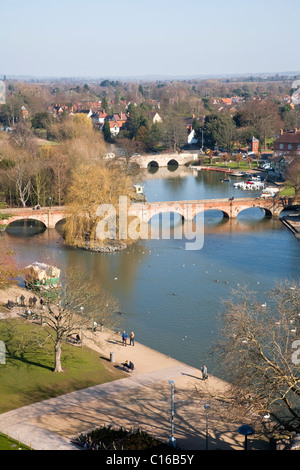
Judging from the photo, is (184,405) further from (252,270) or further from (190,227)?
(190,227)

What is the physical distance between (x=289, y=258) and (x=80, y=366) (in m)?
17.9

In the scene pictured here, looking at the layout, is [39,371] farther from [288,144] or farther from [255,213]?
[288,144]

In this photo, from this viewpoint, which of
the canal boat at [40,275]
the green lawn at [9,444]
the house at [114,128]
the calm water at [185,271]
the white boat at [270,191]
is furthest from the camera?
the house at [114,128]

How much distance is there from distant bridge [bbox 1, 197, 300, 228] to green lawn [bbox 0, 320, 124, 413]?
1737 cm

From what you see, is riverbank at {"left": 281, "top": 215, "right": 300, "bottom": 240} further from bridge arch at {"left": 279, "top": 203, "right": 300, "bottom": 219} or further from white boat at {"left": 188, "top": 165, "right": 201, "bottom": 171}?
white boat at {"left": 188, "top": 165, "right": 201, "bottom": 171}

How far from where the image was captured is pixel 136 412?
58.7 ft

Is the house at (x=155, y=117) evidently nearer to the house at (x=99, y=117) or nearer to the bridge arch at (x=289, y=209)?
the house at (x=99, y=117)

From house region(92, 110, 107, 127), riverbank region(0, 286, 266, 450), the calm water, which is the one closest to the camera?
riverbank region(0, 286, 266, 450)

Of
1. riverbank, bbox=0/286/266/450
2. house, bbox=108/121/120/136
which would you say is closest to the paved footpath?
riverbank, bbox=0/286/266/450

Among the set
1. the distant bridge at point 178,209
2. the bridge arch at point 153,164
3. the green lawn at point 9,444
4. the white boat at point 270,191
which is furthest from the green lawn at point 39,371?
the bridge arch at point 153,164

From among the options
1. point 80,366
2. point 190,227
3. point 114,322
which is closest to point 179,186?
point 190,227

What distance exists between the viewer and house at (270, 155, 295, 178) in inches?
2408

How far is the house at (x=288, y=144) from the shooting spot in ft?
224

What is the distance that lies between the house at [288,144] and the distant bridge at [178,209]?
73.2ft
